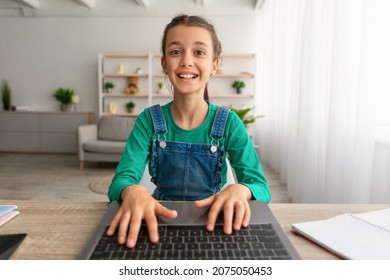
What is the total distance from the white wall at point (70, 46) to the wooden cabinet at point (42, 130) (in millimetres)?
599

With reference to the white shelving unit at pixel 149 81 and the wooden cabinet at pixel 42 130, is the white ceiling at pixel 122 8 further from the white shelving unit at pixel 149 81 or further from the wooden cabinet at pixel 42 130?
the wooden cabinet at pixel 42 130

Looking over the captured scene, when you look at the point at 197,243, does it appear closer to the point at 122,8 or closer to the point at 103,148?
the point at 103,148

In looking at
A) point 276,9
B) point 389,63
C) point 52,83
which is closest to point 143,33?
point 52,83

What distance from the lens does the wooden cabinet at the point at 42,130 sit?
593 cm

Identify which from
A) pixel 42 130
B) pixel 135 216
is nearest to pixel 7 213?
pixel 135 216

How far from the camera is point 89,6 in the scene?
6117mm

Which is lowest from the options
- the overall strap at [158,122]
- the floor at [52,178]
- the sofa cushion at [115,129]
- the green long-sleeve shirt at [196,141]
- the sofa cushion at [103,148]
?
the floor at [52,178]

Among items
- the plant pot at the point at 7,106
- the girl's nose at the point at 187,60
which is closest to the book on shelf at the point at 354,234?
the girl's nose at the point at 187,60

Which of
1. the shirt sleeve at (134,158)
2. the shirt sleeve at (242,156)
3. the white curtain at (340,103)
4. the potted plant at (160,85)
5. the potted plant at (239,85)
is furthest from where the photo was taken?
the potted plant at (160,85)

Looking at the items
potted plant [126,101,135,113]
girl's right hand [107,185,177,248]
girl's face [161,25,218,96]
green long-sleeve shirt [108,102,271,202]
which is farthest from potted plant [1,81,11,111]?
girl's right hand [107,185,177,248]

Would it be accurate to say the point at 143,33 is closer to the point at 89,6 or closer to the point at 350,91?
the point at 89,6

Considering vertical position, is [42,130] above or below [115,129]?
below

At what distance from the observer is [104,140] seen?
5105 millimetres

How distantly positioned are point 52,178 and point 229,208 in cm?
399
